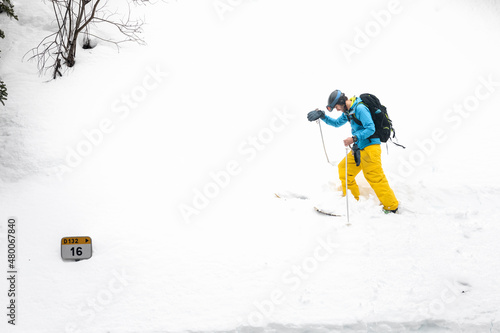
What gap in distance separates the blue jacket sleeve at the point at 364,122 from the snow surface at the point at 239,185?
1146mm

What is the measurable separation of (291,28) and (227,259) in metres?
8.89

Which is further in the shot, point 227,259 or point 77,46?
point 77,46

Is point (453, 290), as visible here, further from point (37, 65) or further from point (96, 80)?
point (37, 65)

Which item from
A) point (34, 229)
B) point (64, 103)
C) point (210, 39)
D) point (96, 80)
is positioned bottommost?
point (34, 229)

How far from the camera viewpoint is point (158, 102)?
866 cm

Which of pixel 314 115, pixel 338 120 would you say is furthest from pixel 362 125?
pixel 314 115

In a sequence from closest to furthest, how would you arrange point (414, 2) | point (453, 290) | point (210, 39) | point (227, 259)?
point (453, 290) < point (227, 259) < point (210, 39) < point (414, 2)

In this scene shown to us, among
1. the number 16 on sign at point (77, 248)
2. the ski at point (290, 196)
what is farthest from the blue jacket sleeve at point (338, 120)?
the number 16 on sign at point (77, 248)

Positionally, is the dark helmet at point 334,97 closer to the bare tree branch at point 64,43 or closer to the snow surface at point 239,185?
the snow surface at point 239,185

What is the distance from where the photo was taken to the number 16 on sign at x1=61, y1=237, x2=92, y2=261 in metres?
5.23

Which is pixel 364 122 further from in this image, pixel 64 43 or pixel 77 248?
pixel 64 43

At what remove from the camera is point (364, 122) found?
5.92m

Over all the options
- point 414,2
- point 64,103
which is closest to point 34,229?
point 64,103

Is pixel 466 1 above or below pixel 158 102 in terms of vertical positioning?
above
